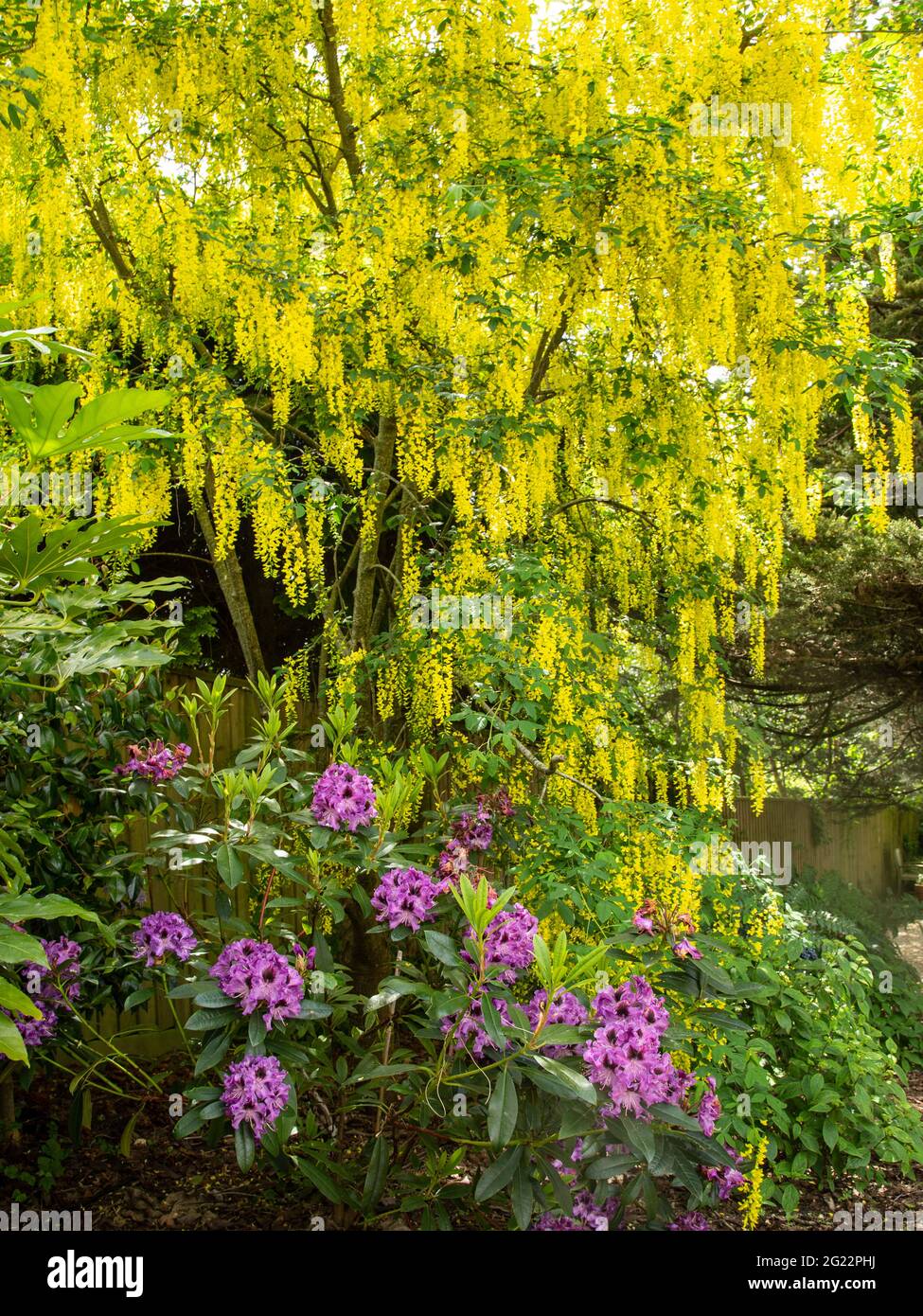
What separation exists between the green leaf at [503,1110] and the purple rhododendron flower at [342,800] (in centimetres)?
77

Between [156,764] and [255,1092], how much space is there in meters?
0.91

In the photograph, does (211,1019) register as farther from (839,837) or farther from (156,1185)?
(839,837)

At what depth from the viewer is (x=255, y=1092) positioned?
210 cm

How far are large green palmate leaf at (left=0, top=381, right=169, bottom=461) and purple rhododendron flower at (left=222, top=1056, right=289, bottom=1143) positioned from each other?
1.36 metres

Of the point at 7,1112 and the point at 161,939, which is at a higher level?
the point at 161,939

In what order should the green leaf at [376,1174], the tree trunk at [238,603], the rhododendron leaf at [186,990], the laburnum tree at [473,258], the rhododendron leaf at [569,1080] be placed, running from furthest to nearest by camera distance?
the tree trunk at [238,603]
the laburnum tree at [473,258]
the green leaf at [376,1174]
the rhododendron leaf at [186,990]
the rhododendron leaf at [569,1080]

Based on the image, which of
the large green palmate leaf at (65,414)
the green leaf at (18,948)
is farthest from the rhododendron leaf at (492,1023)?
the large green palmate leaf at (65,414)

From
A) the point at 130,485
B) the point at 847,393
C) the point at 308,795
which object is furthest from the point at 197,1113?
the point at 847,393

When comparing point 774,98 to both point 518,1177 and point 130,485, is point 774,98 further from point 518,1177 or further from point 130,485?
point 518,1177

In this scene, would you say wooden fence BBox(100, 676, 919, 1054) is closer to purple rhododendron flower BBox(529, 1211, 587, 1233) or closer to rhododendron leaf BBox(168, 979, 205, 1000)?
rhododendron leaf BBox(168, 979, 205, 1000)

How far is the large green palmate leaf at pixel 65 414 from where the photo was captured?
1242 millimetres

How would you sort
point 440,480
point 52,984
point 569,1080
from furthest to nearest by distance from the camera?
1. point 440,480
2. point 52,984
3. point 569,1080

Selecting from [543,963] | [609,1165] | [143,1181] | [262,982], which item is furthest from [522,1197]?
[143,1181]

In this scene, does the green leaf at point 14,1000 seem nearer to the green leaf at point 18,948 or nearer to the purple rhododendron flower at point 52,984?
the green leaf at point 18,948
